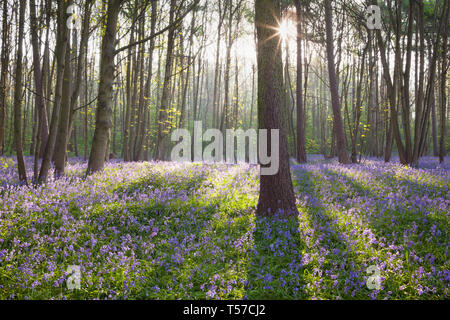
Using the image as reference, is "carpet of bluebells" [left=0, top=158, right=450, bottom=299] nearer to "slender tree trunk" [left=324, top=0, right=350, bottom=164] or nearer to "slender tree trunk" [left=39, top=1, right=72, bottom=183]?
"slender tree trunk" [left=39, top=1, right=72, bottom=183]

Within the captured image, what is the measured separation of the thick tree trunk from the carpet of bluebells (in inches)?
16.7

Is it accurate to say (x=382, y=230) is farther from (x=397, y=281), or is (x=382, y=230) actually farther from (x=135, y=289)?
(x=135, y=289)

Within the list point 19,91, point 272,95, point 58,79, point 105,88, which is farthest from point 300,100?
point 19,91

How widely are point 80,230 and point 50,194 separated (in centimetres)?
197

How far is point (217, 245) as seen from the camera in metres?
4.78

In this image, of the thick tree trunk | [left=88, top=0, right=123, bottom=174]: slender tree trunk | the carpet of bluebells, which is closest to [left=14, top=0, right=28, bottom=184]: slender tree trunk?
the carpet of bluebells

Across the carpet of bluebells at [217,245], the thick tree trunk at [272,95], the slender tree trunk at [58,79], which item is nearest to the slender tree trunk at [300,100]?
the carpet of bluebells at [217,245]

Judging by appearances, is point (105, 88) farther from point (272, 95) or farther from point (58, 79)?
point (272, 95)

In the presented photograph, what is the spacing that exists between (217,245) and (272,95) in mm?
3234

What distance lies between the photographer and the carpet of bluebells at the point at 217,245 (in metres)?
3.59

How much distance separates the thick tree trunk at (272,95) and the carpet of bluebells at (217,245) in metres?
0.43

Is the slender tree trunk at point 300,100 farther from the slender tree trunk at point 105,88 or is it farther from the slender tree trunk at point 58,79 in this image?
the slender tree trunk at point 58,79

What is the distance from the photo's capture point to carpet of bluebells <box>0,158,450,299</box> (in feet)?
11.8
